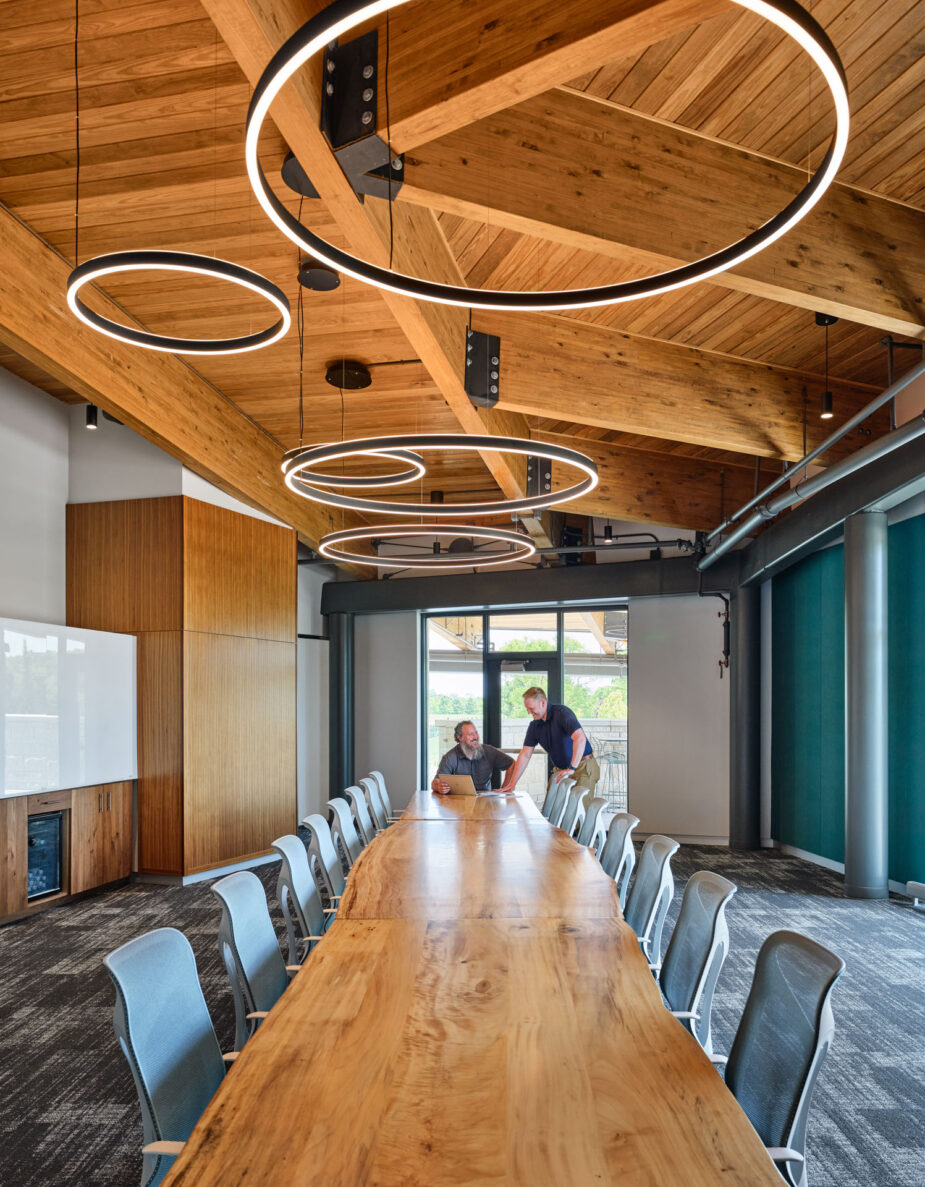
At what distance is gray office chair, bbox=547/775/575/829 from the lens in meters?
7.78

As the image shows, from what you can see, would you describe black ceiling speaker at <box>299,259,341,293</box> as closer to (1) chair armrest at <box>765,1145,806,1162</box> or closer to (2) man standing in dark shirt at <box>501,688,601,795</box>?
(2) man standing in dark shirt at <box>501,688,601,795</box>

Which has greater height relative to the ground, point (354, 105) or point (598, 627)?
point (354, 105)

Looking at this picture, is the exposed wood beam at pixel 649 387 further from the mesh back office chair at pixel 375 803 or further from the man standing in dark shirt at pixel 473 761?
the mesh back office chair at pixel 375 803

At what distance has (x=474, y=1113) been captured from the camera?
2.10m

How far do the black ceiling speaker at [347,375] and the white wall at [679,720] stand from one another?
5680 mm

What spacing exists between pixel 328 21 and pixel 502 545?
38.8 feet

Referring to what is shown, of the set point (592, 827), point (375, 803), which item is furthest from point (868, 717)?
point (375, 803)

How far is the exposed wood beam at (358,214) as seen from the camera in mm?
3281

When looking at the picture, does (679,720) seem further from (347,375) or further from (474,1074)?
(474,1074)

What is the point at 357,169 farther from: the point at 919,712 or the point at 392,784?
the point at 392,784

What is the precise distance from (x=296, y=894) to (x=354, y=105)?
3.47m

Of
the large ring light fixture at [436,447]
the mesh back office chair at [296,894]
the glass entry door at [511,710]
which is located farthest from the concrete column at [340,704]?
the mesh back office chair at [296,894]

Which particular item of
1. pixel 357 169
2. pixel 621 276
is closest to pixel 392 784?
pixel 621 276

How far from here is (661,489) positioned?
35.2ft
